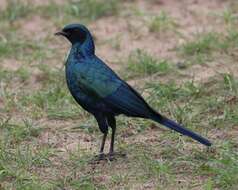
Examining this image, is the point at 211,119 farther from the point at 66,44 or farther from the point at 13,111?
the point at 66,44

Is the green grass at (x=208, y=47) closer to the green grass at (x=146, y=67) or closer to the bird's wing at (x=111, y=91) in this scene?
the green grass at (x=146, y=67)

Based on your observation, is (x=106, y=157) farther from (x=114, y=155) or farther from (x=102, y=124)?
(x=102, y=124)

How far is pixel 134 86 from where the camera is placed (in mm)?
8688

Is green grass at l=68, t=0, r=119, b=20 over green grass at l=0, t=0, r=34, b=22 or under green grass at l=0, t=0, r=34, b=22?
over

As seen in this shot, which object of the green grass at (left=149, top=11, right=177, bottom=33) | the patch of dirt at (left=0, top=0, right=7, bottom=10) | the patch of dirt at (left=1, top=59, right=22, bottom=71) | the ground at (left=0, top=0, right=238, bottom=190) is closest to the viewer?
the ground at (left=0, top=0, right=238, bottom=190)

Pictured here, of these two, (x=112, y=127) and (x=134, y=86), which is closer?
(x=112, y=127)

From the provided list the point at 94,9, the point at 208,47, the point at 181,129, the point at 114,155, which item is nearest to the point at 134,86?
the point at 208,47

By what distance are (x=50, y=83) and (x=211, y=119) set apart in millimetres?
1901

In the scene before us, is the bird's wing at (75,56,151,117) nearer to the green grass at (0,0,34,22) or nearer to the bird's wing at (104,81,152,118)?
the bird's wing at (104,81,152,118)

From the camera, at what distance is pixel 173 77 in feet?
29.1

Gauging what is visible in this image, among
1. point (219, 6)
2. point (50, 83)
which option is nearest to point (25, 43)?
point (50, 83)

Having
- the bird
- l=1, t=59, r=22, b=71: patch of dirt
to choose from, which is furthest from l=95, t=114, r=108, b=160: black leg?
l=1, t=59, r=22, b=71: patch of dirt

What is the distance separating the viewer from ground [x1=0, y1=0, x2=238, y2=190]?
646 cm

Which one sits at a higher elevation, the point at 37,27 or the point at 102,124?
the point at 102,124
